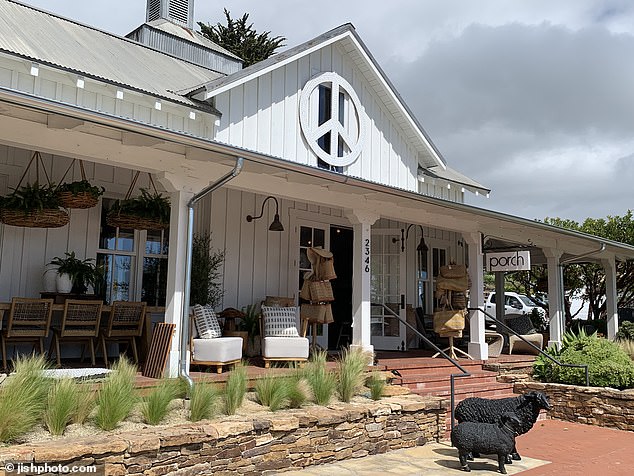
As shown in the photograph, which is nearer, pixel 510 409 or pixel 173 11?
pixel 510 409

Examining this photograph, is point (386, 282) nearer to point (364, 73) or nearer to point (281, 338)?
point (364, 73)

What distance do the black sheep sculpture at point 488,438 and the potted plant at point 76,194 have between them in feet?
17.0

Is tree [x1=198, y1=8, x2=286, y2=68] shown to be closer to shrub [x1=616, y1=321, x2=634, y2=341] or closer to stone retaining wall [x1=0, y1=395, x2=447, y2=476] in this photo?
shrub [x1=616, y1=321, x2=634, y2=341]

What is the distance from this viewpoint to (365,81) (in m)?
11.7

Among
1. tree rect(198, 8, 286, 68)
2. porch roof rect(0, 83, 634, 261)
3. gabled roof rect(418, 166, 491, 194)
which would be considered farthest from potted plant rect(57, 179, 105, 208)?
tree rect(198, 8, 286, 68)

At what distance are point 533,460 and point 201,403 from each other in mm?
3536

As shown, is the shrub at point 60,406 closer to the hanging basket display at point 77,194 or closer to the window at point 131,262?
the hanging basket display at point 77,194

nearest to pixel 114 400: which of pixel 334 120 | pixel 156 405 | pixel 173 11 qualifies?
pixel 156 405

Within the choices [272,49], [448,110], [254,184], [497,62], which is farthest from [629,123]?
[254,184]

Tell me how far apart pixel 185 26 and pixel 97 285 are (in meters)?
8.72

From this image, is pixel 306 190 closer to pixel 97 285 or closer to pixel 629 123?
pixel 97 285

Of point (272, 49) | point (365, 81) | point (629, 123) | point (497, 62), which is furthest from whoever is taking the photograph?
point (629, 123)

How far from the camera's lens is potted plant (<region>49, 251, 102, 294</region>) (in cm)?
763

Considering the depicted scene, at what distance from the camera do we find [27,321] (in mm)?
6727
